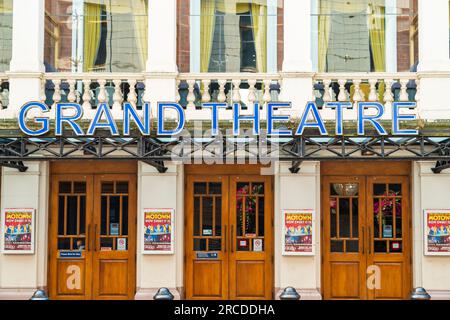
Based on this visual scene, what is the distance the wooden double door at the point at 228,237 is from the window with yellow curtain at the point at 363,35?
3433mm

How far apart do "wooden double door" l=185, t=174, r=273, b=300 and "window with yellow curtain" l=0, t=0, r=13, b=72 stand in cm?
502

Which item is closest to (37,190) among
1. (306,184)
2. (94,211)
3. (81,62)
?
(94,211)

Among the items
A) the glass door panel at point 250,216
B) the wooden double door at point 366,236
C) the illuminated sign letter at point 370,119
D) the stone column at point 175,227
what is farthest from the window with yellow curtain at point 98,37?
the illuminated sign letter at point 370,119

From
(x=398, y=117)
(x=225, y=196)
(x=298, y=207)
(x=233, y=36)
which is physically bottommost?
(x=298, y=207)

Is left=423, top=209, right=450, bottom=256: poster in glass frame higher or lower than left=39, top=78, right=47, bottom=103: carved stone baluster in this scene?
lower

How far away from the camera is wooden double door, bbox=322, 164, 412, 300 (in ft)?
46.8

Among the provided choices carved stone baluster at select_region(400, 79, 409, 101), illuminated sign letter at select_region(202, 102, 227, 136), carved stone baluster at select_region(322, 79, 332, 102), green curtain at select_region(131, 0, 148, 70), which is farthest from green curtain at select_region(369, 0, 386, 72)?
green curtain at select_region(131, 0, 148, 70)

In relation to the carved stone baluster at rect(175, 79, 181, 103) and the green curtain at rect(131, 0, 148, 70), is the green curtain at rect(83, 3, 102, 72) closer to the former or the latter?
the green curtain at rect(131, 0, 148, 70)

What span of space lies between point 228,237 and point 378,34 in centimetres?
578

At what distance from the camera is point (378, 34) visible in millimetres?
15828

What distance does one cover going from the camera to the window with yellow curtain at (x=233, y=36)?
51.4 feet

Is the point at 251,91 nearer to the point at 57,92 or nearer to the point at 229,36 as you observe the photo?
the point at 229,36

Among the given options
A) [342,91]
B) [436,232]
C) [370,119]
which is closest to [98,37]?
[342,91]

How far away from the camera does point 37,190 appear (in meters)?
14.2
